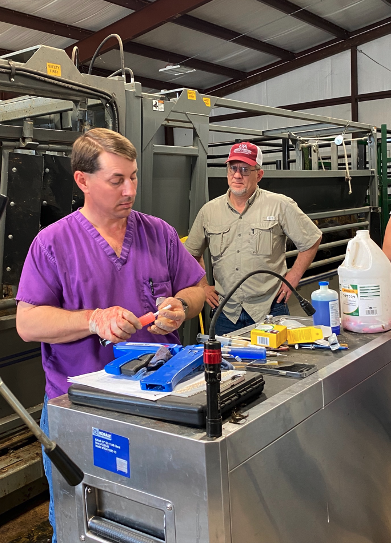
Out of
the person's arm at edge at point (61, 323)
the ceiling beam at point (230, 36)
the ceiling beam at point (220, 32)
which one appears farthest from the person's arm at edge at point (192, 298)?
the ceiling beam at point (230, 36)

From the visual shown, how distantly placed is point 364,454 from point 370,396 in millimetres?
153

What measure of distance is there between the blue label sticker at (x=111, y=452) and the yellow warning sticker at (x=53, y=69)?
170 cm

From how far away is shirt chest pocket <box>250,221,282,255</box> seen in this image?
298cm

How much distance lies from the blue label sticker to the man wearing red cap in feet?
5.87

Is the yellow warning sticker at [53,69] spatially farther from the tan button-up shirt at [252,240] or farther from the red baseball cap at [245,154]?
the tan button-up shirt at [252,240]

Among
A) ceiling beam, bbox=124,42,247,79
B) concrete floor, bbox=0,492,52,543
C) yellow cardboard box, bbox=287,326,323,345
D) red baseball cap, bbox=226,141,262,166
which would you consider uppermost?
ceiling beam, bbox=124,42,247,79

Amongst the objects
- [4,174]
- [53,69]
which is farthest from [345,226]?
[4,174]

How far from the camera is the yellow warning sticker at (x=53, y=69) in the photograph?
7.73 feet

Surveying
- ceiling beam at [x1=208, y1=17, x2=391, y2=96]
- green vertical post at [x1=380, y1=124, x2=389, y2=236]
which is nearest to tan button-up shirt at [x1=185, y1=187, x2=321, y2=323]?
green vertical post at [x1=380, y1=124, x2=389, y2=236]

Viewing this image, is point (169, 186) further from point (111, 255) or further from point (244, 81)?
point (244, 81)

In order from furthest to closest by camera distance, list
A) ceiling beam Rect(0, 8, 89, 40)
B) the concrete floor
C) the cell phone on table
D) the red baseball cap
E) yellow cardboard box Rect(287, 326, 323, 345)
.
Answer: ceiling beam Rect(0, 8, 89, 40)
the red baseball cap
the concrete floor
yellow cardboard box Rect(287, 326, 323, 345)
the cell phone on table

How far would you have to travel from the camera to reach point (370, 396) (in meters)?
1.54

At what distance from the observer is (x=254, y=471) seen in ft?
3.63

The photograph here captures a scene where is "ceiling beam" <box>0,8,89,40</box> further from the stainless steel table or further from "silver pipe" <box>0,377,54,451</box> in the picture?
"silver pipe" <box>0,377,54,451</box>
